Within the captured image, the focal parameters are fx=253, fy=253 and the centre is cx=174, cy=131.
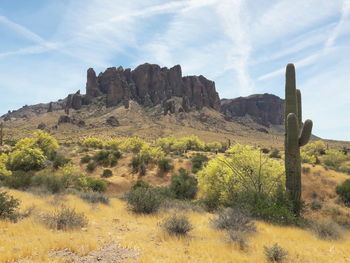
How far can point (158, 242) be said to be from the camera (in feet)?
22.5

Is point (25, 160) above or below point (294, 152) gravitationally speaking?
below

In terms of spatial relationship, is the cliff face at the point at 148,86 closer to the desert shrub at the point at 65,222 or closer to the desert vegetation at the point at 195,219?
the desert vegetation at the point at 195,219

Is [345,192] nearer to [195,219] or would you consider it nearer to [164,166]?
[195,219]

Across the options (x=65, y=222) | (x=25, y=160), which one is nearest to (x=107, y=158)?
(x=25, y=160)

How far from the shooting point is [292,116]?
11438 millimetres

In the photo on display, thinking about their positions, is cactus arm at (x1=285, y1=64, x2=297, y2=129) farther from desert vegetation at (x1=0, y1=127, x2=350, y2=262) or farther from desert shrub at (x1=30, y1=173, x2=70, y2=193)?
desert shrub at (x1=30, y1=173, x2=70, y2=193)

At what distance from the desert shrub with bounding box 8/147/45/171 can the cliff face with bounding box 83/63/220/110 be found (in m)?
104

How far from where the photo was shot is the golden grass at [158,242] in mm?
5715

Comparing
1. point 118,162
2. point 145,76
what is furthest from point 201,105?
point 118,162

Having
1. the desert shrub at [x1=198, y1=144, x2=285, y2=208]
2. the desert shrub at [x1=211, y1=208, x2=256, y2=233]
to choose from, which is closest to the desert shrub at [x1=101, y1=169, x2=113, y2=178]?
the desert shrub at [x1=198, y1=144, x2=285, y2=208]

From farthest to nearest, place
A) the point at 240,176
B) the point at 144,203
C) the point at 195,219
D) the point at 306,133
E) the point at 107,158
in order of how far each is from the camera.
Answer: the point at 107,158 → the point at 240,176 → the point at 306,133 → the point at 144,203 → the point at 195,219

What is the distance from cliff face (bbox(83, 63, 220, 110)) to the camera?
135 meters

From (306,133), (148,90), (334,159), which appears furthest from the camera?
(148,90)

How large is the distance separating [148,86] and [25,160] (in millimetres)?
123815
